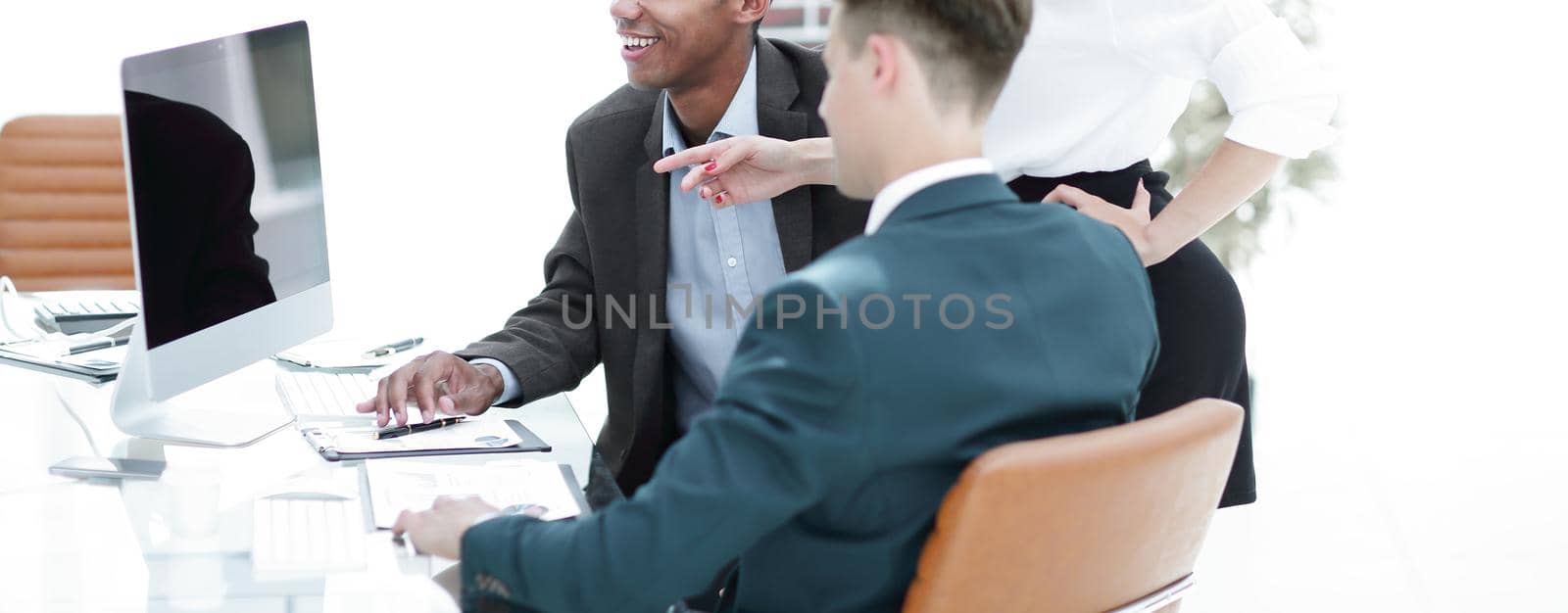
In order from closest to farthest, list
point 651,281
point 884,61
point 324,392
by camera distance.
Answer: point 884,61, point 324,392, point 651,281

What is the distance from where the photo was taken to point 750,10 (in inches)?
83.6

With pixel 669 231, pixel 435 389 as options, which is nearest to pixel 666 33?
pixel 669 231

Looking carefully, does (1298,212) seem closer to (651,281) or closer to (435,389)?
(651,281)

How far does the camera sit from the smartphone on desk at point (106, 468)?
5.31 ft

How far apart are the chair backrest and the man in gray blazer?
1252mm

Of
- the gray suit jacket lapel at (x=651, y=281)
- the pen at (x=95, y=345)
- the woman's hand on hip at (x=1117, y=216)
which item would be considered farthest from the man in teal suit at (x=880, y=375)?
the pen at (x=95, y=345)

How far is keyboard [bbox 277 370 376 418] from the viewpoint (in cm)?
190

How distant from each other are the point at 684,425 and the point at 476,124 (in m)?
2.96

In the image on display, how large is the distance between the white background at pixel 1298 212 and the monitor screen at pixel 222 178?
7.90 feet

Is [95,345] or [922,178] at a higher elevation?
[922,178]

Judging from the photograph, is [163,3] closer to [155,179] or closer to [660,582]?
[155,179]

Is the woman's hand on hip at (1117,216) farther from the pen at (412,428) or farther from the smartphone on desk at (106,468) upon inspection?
the smartphone on desk at (106,468)

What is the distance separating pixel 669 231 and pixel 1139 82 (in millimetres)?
770

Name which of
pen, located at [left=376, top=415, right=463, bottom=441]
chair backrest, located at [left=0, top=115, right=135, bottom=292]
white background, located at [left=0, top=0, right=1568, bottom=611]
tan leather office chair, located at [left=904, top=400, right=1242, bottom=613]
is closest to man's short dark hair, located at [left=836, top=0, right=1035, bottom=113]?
tan leather office chair, located at [left=904, top=400, right=1242, bottom=613]
